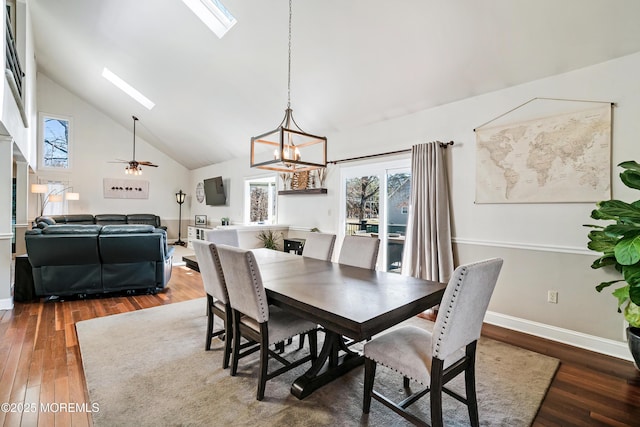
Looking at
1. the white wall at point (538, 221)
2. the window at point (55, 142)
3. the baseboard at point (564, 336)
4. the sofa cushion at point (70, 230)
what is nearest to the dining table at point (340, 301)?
the white wall at point (538, 221)

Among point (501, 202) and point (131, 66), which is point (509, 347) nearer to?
point (501, 202)

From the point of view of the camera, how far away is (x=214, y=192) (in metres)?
8.50

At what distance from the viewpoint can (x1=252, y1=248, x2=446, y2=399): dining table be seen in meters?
1.56

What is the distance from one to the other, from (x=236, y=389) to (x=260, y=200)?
5.49 meters

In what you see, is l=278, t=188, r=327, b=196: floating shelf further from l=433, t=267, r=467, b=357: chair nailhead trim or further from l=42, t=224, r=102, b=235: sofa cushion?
l=433, t=267, r=467, b=357: chair nailhead trim

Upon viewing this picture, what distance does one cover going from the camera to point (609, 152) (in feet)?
8.76

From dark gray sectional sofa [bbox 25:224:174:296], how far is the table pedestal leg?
3.09m

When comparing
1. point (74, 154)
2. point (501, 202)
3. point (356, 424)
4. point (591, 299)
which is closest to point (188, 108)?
point (74, 154)

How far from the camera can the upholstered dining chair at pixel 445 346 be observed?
4.93ft

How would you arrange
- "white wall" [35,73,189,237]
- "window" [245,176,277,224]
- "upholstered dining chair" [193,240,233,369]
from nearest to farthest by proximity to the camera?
"upholstered dining chair" [193,240,233,369], "window" [245,176,277,224], "white wall" [35,73,189,237]

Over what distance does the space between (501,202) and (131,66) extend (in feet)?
20.7

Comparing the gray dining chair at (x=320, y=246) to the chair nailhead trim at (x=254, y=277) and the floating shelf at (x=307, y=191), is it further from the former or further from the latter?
the floating shelf at (x=307, y=191)

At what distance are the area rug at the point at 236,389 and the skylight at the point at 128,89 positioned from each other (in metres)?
5.50

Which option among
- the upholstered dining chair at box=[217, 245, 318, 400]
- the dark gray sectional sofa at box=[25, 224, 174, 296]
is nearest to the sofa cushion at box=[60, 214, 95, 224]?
the dark gray sectional sofa at box=[25, 224, 174, 296]
